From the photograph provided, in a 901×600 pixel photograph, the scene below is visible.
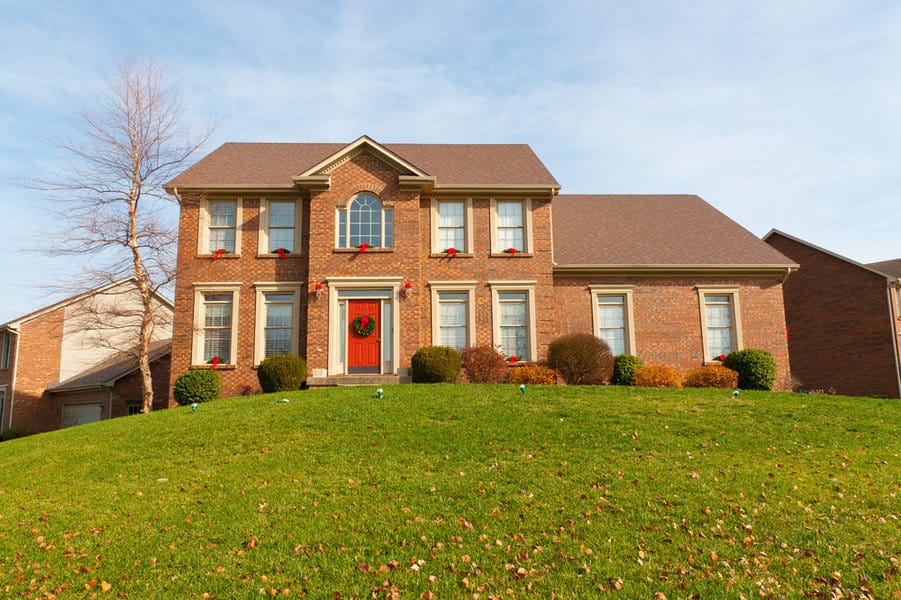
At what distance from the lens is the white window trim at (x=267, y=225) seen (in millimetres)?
19859

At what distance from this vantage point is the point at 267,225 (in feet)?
65.8

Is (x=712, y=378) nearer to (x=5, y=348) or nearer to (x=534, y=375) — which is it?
(x=534, y=375)

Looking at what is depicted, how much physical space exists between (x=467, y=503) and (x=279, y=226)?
47.0 feet

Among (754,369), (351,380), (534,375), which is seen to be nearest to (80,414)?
(351,380)

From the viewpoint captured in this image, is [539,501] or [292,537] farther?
[539,501]

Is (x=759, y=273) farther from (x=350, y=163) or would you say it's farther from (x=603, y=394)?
(x=350, y=163)

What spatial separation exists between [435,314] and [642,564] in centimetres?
1360

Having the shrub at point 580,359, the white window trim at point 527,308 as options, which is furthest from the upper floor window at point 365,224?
the shrub at point 580,359

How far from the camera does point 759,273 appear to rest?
21406 mm

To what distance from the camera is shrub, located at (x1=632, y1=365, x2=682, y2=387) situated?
58.6 feet

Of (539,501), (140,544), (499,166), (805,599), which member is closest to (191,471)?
(140,544)

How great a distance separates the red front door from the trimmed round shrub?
Result: 3971 millimetres

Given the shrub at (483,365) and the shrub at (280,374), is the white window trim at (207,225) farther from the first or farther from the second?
the shrub at (483,365)

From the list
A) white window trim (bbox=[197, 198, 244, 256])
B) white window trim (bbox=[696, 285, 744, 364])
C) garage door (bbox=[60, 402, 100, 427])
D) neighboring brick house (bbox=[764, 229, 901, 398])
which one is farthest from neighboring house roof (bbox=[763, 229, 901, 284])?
garage door (bbox=[60, 402, 100, 427])
